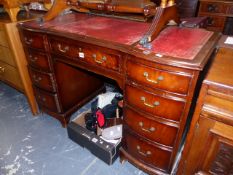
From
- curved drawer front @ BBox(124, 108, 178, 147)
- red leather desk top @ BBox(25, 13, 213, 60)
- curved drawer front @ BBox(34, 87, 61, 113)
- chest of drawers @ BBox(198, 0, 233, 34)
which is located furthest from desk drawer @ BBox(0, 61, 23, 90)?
chest of drawers @ BBox(198, 0, 233, 34)

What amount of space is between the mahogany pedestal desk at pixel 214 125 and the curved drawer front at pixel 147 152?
0.44ft

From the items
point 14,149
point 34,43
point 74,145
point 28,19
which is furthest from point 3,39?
point 74,145

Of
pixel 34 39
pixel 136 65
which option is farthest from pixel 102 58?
pixel 34 39

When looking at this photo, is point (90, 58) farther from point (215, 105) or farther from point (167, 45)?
point (215, 105)

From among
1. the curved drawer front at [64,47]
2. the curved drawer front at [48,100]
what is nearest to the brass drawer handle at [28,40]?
the curved drawer front at [64,47]

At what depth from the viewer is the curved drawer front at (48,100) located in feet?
5.39

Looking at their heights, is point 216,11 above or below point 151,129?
above

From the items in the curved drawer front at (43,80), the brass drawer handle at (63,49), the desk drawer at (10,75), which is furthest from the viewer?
the desk drawer at (10,75)

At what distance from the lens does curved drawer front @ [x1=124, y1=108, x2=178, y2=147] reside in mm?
1034

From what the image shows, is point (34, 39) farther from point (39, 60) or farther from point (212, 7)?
point (212, 7)

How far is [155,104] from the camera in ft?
3.24

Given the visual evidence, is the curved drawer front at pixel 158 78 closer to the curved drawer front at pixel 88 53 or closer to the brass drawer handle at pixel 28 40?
the curved drawer front at pixel 88 53

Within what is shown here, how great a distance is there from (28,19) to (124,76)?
110cm

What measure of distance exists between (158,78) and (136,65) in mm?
134
